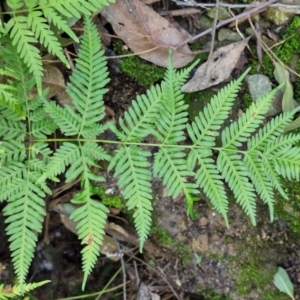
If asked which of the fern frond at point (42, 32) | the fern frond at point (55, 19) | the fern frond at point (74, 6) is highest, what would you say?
the fern frond at point (74, 6)

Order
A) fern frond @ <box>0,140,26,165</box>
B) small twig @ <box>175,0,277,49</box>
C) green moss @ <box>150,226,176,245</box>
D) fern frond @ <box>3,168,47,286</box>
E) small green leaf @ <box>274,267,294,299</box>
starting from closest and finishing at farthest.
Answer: fern frond @ <box>3,168,47,286</box> → fern frond @ <box>0,140,26,165</box> → small twig @ <box>175,0,277,49</box> → small green leaf @ <box>274,267,294,299</box> → green moss @ <box>150,226,176,245</box>

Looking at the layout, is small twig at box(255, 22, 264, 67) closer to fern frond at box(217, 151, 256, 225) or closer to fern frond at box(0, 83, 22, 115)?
fern frond at box(217, 151, 256, 225)

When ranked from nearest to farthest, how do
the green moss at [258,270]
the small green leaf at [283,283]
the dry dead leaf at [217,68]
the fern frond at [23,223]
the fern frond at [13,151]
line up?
the fern frond at [23,223] → the fern frond at [13,151] → the dry dead leaf at [217,68] → the small green leaf at [283,283] → the green moss at [258,270]

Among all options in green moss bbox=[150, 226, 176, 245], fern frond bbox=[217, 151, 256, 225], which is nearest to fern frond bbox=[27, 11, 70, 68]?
fern frond bbox=[217, 151, 256, 225]

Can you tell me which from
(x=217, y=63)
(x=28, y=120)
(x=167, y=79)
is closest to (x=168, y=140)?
(x=167, y=79)

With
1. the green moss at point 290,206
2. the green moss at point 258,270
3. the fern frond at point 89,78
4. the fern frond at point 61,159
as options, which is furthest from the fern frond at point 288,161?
the fern frond at point 61,159

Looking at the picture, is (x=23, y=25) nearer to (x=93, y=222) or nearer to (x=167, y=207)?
(x=93, y=222)

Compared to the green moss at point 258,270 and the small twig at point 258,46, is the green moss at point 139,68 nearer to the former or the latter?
the small twig at point 258,46
